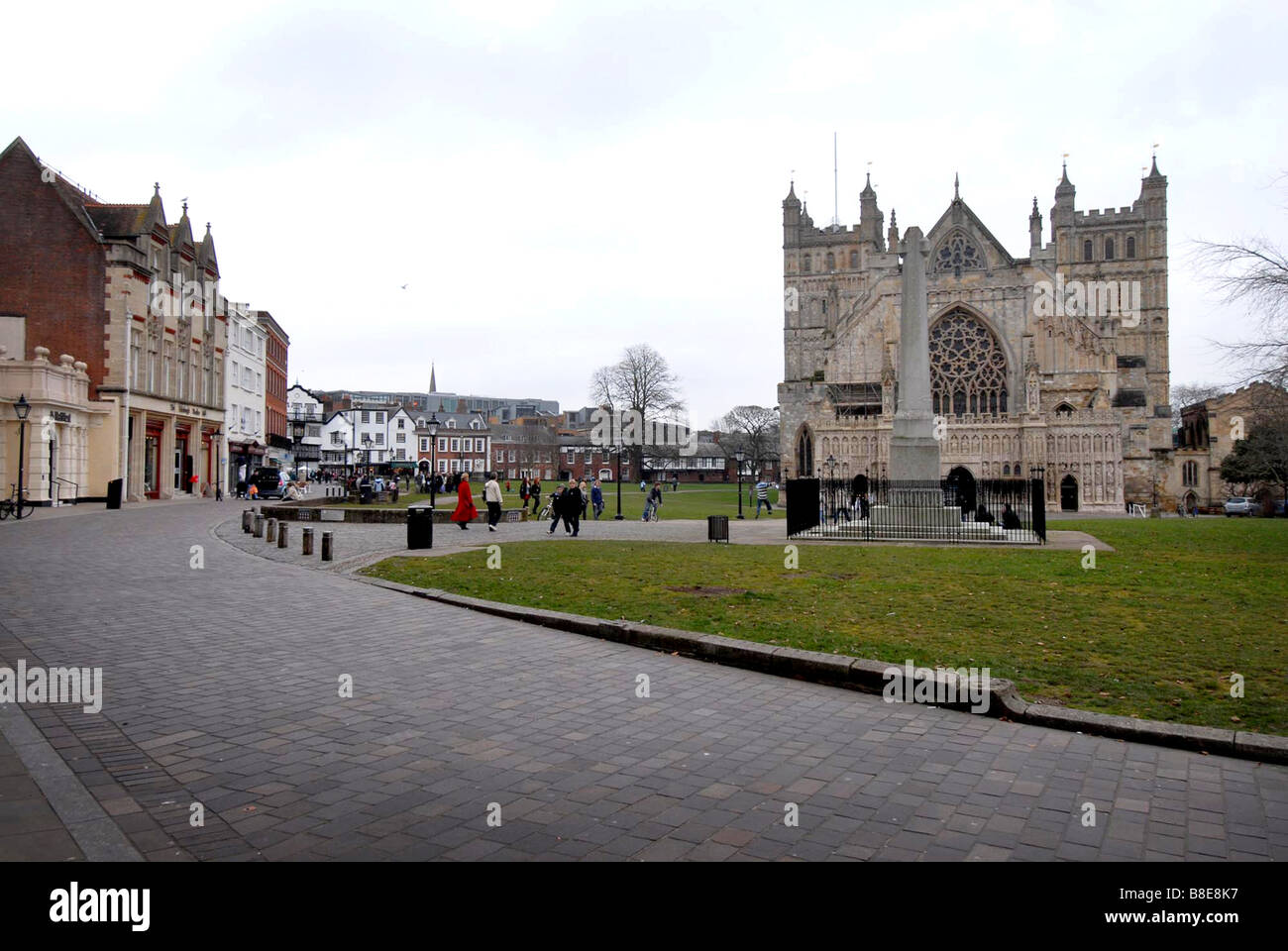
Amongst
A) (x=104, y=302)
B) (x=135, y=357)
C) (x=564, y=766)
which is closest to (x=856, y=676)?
(x=564, y=766)

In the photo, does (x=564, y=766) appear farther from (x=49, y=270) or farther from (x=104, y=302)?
(x=49, y=270)

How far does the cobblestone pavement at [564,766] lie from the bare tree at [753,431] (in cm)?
10309

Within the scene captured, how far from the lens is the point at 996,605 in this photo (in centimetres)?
1040

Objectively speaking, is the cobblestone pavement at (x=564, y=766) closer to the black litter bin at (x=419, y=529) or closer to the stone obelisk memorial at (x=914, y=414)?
the black litter bin at (x=419, y=529)

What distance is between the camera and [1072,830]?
4156 mm

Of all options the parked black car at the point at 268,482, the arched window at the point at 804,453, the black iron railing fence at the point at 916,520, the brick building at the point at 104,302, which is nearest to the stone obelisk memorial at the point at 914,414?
the black iron railing fence at the point at 916,520

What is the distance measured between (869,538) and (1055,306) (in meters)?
41.5

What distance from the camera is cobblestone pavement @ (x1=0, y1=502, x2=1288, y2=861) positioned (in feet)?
13.1

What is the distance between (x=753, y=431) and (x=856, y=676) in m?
109

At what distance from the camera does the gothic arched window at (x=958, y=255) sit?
195ft

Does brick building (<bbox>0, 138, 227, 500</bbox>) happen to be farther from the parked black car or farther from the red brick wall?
the parked black car

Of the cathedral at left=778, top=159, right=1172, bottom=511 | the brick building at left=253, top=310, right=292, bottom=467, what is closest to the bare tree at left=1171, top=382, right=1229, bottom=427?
the cathedral at left=778, top=159, right=1172, bottom=511

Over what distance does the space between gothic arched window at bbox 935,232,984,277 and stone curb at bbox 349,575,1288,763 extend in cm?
5652
